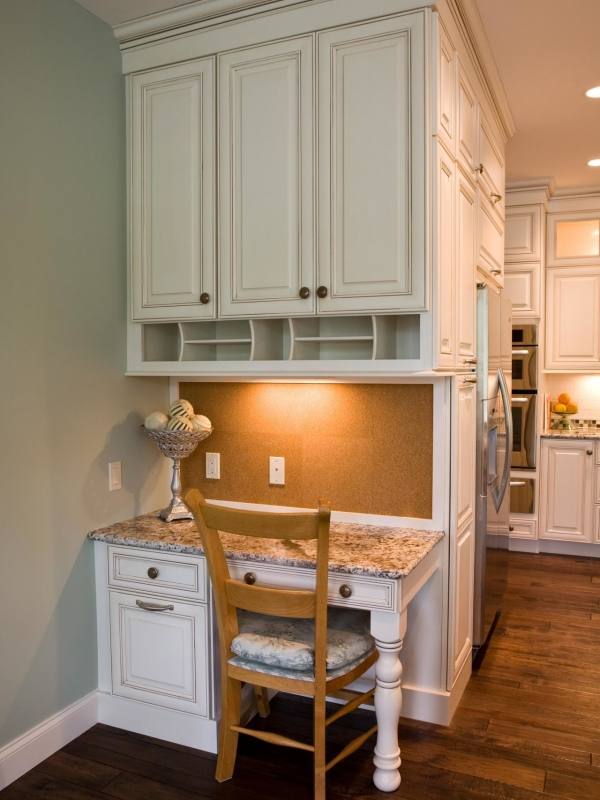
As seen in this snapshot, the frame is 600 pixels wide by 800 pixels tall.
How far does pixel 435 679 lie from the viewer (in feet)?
8.82

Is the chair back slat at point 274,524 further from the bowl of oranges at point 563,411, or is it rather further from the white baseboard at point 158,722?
the bowl of oranges at point 563,411

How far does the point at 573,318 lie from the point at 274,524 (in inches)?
168

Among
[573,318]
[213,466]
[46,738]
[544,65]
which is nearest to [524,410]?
[573,318]

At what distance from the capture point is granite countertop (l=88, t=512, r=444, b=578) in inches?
87.1

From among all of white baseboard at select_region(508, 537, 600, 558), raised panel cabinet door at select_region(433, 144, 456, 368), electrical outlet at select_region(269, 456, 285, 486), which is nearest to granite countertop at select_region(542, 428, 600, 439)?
white baseboard at select_region(508, 537, 600, 558)

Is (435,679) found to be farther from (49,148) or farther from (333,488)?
(49,148)

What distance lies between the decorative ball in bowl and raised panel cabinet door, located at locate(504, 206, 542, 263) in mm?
3475

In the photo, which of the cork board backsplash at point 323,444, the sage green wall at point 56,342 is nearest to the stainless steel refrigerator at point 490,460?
the cork board backsplash at point 323,444

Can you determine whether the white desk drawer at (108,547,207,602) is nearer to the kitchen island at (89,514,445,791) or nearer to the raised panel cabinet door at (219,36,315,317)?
the kitchen island at (89,514,445,791)

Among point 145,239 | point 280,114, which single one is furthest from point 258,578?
point 280,114

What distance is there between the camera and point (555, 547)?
532cm

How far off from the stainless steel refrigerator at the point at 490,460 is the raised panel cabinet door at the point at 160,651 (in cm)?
140

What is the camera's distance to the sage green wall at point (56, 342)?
2291 mm

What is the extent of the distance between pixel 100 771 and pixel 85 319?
165 cm
